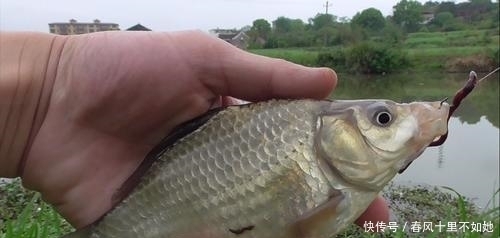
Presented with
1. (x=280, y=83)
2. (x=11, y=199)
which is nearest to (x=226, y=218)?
(x=280, y=83)

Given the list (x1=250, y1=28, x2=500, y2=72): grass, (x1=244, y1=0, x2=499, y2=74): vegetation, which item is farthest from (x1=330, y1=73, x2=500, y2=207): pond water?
(x1=250, y1=28, x2=500, y2=72): grass

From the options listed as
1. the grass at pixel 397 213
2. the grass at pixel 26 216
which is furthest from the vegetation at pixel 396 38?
the grass at pixel 26 216

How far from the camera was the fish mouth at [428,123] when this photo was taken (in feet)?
4.71

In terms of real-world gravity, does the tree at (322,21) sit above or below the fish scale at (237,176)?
below

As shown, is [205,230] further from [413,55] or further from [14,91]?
[413,55]

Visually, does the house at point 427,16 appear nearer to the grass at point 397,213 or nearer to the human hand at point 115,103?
the grass at point 397,213

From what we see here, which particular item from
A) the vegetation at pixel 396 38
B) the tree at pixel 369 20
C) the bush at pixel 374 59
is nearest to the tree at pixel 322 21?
the vegetation at pixel 396 38

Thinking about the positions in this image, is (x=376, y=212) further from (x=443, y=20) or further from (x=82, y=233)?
(x=443, y=20)

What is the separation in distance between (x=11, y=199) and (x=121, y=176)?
3.83 m

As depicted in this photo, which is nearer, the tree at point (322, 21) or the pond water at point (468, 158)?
the pond water at point (468, 158)

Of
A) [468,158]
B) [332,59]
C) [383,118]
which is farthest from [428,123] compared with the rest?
[332,59]

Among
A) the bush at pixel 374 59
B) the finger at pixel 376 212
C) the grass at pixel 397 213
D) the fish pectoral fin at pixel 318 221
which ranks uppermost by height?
the fish pectoral fin at pixel 318 221

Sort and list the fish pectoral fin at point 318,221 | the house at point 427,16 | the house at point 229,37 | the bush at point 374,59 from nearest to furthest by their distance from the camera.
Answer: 1. the fish pectoral fin at point 318,221
2. the house at point 229,37
3. the bush at point 374,59
4. the house at point 427,16

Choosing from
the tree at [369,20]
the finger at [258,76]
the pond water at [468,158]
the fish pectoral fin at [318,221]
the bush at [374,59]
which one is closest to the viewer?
the fish pectoral fin at [318,221]
